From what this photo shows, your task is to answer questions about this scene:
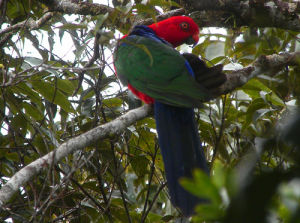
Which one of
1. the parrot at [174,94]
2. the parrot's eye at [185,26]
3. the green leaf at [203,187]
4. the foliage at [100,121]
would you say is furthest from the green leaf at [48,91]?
the green leaf at [203,187]

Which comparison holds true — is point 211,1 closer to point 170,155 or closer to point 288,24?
point 288,24

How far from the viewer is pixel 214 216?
87cm

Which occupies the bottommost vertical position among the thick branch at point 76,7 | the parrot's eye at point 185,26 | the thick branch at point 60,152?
the thick branch at point 60,152

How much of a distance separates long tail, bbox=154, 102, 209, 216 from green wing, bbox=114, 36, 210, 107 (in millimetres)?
184

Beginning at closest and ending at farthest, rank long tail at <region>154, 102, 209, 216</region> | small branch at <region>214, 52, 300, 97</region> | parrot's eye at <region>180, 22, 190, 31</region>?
long tail at <region>154, 102, 209, 216</region> < small branch at <region>214, 52, 300, 97</region> < parrot's eye at <region>180, 22, 190, 31</region>

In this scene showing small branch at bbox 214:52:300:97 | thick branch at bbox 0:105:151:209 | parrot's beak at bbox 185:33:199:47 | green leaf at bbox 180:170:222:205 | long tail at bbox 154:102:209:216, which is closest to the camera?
green leaf at bbox 180:170:222:205

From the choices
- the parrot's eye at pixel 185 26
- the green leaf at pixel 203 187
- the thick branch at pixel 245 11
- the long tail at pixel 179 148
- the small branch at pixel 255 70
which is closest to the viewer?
the green leaf at pixel 203 187

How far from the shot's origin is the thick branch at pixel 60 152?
6.35ft

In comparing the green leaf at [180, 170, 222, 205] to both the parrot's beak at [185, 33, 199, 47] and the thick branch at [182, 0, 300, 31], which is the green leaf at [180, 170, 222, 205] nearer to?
the thick branch at [182, 0, 300, 31]

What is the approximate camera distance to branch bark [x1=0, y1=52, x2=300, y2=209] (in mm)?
1946

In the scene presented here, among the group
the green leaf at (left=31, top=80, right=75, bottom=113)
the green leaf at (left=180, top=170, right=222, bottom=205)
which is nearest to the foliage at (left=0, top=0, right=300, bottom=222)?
the green leaf at (left=31, top=80, right=75, bottom=113)

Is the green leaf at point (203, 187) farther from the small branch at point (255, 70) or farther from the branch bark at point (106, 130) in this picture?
the small branch at point (255, 70)

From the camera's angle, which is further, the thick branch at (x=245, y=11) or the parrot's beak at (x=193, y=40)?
the parrot's beak at (x=193, y=40)

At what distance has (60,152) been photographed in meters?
2.14
